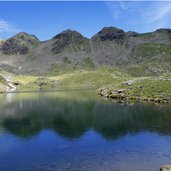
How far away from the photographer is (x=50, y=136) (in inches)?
4747

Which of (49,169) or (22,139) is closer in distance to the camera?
(49,169)

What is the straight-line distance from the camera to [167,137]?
110 metres

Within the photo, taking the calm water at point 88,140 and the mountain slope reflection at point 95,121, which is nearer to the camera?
the calm water at point 88,140

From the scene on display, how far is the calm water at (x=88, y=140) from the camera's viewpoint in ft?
266

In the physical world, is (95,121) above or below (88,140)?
above

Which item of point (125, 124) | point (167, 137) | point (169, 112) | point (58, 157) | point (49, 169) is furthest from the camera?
point (169, 112)

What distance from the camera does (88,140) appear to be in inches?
4363

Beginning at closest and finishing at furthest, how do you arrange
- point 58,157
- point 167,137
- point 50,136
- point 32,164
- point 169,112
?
point 32,164, point 58,157, point 167,137, point 50,136, point 169,112

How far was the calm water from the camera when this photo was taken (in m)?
81.0

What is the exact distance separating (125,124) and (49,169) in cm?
6979

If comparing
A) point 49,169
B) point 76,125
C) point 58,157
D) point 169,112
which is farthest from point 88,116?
point 49,169

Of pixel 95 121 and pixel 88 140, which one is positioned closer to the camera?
pixel 88 140

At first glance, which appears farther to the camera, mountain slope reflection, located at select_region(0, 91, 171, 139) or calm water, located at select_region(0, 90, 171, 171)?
mountain slope reflection, located at select_region(0, 91, 171, 139)

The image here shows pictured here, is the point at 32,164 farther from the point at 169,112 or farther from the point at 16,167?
the point at 169,112
